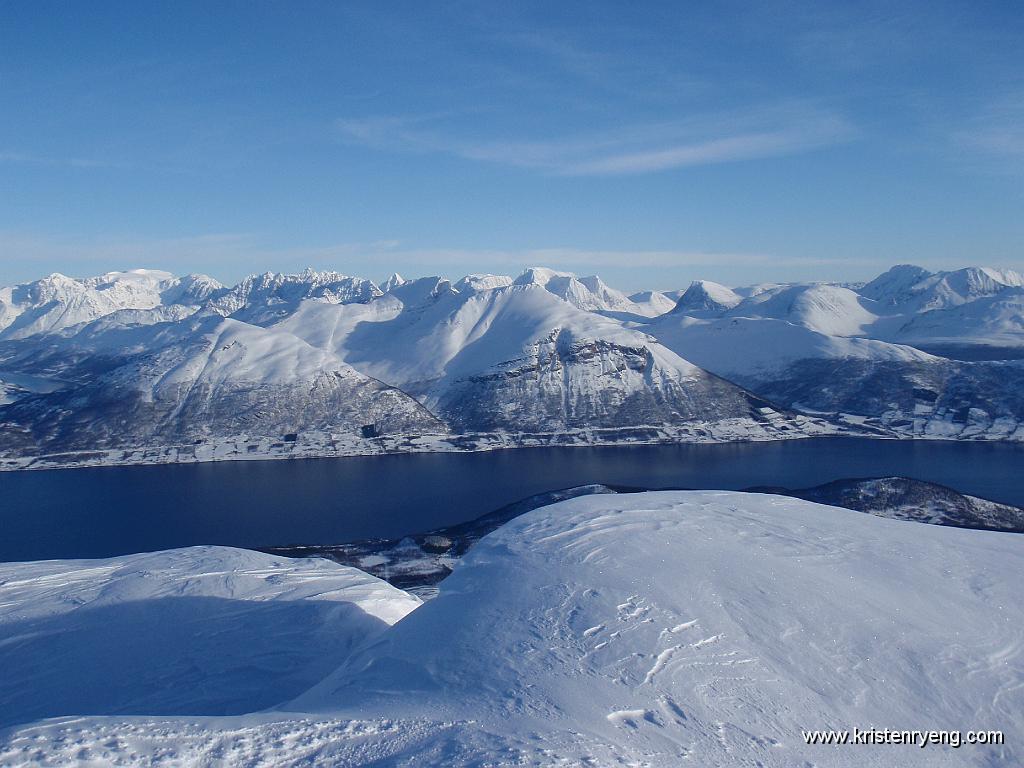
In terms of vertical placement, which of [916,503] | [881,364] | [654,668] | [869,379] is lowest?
[916,503]

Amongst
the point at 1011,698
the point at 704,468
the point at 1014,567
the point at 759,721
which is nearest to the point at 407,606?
the point at 759,721

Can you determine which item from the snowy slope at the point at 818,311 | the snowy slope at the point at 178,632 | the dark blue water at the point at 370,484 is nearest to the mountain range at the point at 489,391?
the dark blue water at the point at 370,484

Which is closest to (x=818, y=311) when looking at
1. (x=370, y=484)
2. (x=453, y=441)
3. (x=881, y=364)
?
(x=881, y=364)

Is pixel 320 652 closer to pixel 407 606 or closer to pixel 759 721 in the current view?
pixel 407 606

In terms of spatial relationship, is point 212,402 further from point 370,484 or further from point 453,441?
point 370,484

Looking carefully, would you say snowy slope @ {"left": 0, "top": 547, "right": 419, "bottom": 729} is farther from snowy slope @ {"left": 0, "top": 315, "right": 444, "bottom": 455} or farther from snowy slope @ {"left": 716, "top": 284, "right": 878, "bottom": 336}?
snowy slope @ {"left": 716, "top": 284, "right": 878, "bottom": 336}

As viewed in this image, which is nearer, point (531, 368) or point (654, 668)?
point (654, 668)

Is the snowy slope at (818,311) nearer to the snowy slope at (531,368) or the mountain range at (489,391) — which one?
the mountain range at (489,391)
